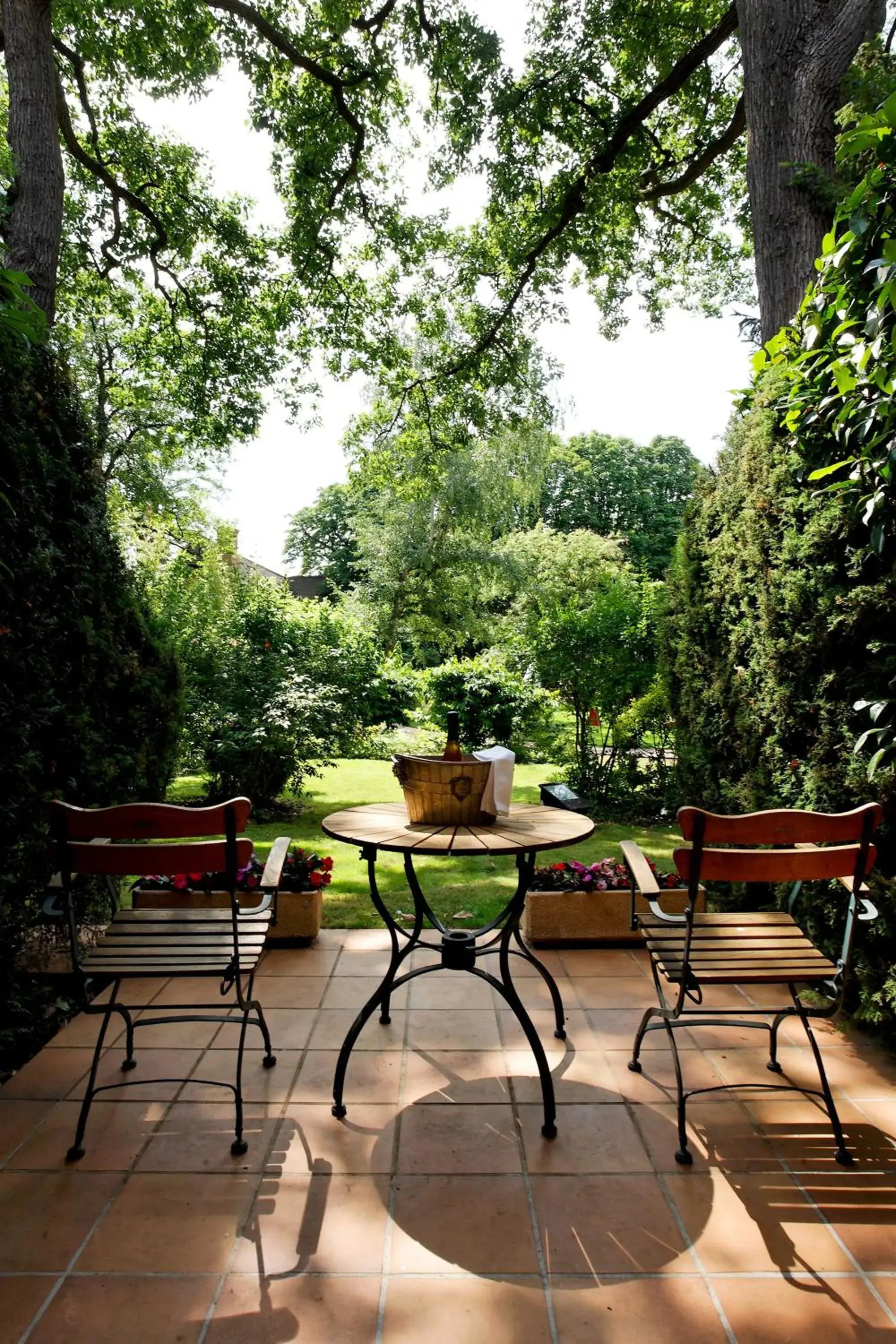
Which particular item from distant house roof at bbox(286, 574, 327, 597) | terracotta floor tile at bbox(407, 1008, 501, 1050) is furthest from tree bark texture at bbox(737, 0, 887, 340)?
distant house roof at bbox(286, 574, 327, 597)

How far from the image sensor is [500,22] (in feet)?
24.1

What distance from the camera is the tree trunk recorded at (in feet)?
15.7

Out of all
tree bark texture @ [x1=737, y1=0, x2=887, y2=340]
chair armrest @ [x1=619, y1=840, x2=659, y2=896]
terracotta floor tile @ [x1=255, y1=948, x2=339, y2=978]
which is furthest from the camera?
tree bark texture @ [x1=737, y1=0, x2=887, y2=340]

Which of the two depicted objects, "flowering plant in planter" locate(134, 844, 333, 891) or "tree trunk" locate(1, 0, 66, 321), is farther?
"tree trunk" locate(1, 0, 66, 321)

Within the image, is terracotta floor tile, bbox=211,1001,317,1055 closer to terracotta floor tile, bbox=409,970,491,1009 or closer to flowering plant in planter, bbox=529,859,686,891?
terracotta floor tile, bbox=409,970,491,1009

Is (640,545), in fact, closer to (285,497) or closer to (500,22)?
(285,497)

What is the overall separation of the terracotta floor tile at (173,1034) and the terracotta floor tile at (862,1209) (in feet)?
7.15

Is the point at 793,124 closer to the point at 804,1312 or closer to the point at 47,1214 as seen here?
the point at 804,1312

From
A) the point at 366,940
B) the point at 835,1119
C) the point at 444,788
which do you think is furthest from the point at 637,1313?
the point at 366,940

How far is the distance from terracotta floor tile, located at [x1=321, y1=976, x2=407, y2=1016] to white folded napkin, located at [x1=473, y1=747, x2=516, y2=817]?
44.6 inches

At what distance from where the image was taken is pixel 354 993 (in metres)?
3.56

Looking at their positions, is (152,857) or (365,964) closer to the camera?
(152,857)

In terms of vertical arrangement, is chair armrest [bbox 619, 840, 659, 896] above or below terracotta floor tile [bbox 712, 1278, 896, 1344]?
above

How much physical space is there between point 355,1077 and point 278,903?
4.76 ft
